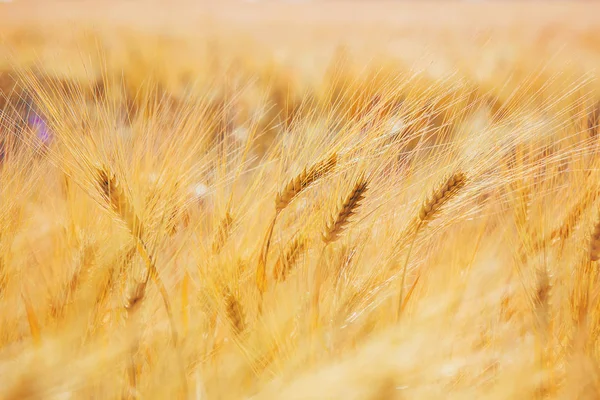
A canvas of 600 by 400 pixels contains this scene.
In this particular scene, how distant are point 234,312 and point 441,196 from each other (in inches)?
11.5

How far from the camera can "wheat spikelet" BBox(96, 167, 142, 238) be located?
540 mm

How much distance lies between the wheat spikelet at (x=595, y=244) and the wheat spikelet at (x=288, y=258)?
353 millimetres

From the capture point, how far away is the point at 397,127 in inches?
24.2

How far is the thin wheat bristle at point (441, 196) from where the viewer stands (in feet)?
1.88

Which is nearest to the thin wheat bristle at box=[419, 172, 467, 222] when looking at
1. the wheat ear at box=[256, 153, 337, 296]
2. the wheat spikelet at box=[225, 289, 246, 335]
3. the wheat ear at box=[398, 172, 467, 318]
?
the wheat ear at box=[398, 172, 467, 318]

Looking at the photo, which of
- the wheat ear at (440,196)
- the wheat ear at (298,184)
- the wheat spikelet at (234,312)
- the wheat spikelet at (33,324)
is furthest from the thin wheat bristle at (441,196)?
the wheat spikelet at (33,324)

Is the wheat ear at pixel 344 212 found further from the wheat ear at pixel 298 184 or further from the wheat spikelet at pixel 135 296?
the wheat spikelet at pixel 135 296

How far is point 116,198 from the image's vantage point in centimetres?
54

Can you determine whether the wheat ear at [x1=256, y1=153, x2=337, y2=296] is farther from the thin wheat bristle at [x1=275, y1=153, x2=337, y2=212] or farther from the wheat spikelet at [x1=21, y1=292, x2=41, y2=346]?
the wheat spikelet at [x1=21, y1=292, x2=41, y2=346]

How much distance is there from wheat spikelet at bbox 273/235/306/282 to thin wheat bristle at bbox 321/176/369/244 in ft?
0.18

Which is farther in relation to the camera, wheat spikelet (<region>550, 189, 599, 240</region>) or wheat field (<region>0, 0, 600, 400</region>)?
wheat spikelet (<region>550, 189, 599, 240</region>)

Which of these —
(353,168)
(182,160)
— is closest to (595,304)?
(353,168)

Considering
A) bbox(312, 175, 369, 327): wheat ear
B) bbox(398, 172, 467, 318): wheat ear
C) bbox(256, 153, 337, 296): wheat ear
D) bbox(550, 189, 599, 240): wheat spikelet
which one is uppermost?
bbox(256, 153, 337, 296): wheat ear

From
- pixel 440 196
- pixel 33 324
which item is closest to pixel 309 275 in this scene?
pixel 440 196
